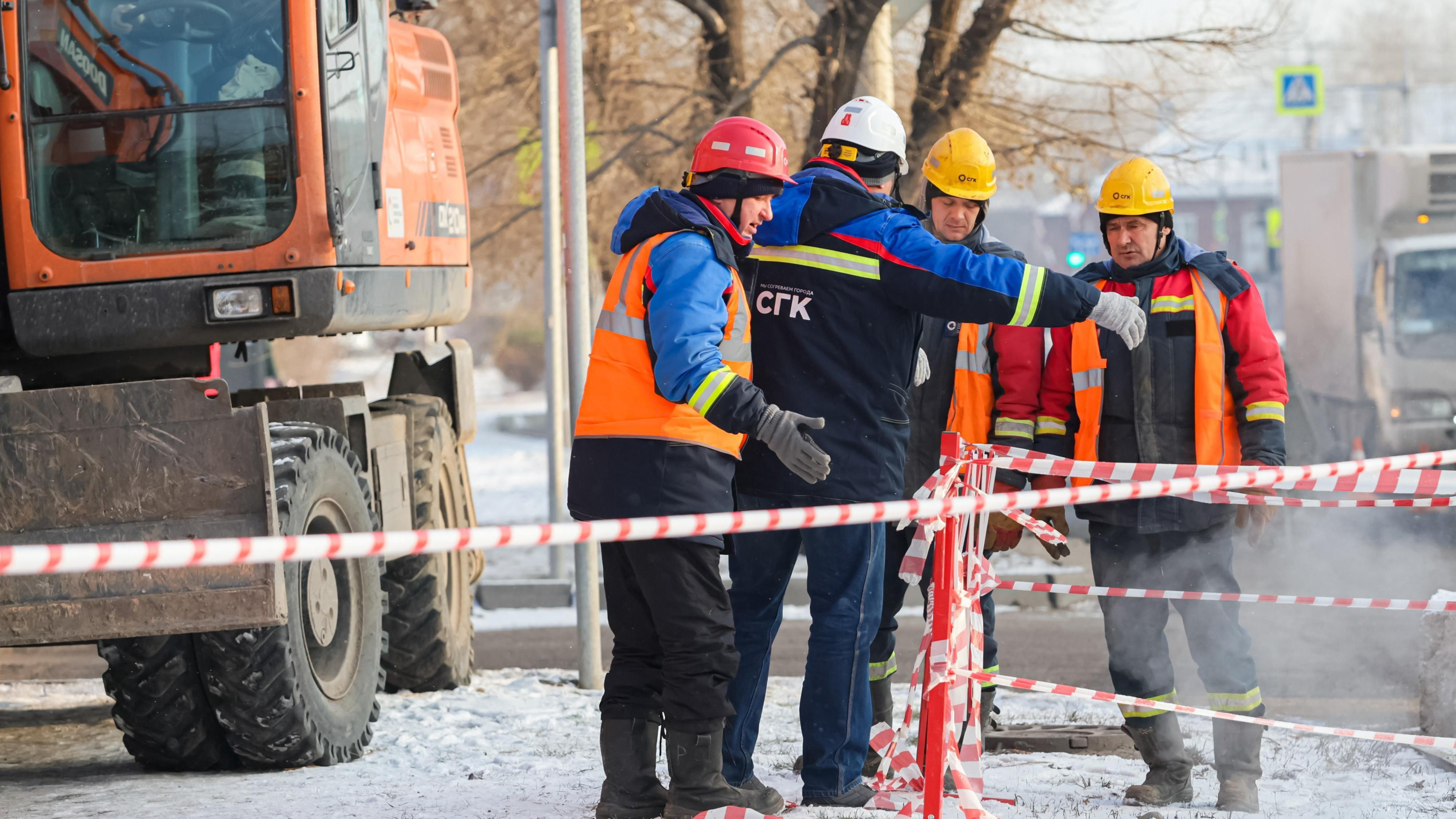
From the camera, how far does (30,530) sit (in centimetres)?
486

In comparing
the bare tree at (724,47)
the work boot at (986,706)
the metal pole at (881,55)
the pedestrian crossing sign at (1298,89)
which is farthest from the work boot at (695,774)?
the pedestrian crossing sign at (1298,89)

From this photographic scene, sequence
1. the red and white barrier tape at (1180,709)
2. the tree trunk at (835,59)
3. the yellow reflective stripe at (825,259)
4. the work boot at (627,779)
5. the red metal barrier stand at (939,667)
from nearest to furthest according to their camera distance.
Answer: the red metal barrier stand at (939,667), the red and white barrier tape at (1180,709), the work boot at (627,779), the yellow reflective stripe at (825,259), the tree trunk at (835,59)

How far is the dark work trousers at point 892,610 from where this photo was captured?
5293 mm

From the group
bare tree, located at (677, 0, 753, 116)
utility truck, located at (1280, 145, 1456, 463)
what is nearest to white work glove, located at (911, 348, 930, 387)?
bare tree, located at (677, 0, 753, 116)

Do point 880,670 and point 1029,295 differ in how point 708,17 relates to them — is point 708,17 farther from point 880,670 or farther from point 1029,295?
point 1029,295

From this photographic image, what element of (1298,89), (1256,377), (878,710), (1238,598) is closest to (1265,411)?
(1256,377)

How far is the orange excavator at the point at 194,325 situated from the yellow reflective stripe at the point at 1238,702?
2890 mm

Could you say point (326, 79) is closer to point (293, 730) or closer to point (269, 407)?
point (269, 407)

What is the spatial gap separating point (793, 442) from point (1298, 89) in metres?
18.1

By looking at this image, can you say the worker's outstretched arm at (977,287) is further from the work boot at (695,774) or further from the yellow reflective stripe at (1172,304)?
the work boot at (695,774)

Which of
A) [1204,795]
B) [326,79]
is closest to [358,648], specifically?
[326,79]

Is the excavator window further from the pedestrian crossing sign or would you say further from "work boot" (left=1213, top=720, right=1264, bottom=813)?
the pedestrian crossing sign

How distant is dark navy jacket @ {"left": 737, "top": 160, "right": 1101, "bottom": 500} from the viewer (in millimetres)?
4566

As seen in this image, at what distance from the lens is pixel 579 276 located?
24.4 feet
